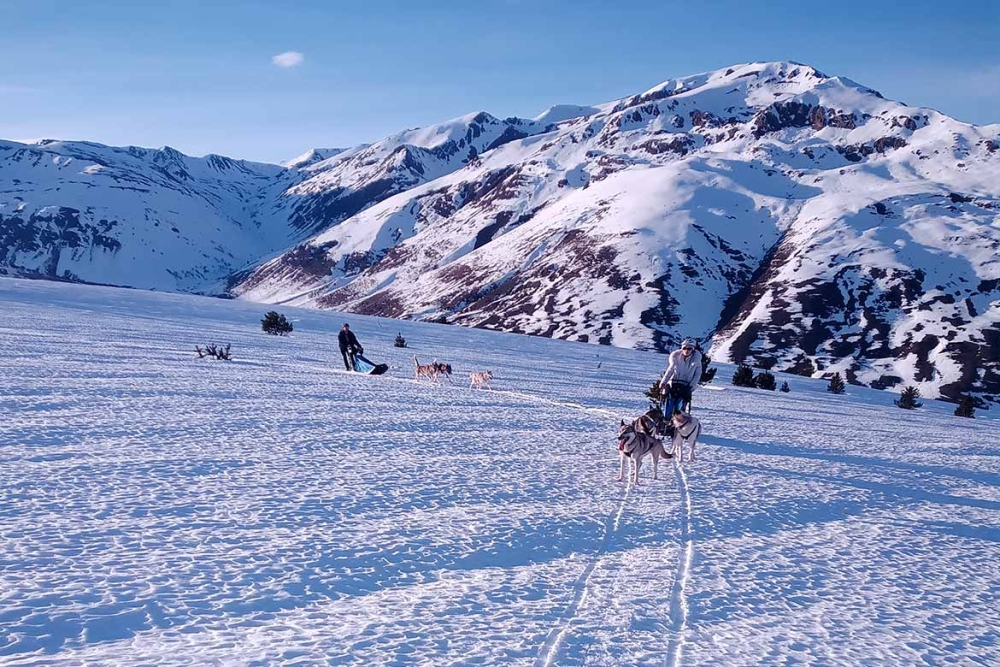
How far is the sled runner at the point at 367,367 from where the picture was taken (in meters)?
22.8

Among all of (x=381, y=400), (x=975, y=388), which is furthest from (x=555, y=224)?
(x=381, y=400)

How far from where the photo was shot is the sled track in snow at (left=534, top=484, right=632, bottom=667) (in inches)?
202

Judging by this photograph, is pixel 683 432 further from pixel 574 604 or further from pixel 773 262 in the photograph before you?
pixel 773 262

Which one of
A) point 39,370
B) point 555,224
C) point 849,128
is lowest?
point 39,370

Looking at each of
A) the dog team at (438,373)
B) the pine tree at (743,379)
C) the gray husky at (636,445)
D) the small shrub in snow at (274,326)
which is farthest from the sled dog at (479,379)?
the pine tree at (743,379)

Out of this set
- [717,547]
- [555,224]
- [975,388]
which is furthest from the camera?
[555,224]

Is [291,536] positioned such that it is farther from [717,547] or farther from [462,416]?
[462,416]

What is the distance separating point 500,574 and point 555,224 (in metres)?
156

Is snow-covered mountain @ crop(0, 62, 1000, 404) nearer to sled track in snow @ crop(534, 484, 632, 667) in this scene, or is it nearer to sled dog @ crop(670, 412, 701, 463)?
sled dog @ crop(670, 412, 701, 463)

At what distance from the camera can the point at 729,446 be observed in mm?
14836

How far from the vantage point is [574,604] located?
6055mm

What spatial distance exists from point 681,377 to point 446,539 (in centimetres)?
841

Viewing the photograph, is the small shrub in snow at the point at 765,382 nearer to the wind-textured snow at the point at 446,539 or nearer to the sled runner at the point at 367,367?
the wind-textured snow at the point at 446,539

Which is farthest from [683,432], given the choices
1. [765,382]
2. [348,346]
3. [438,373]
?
[765,382]
